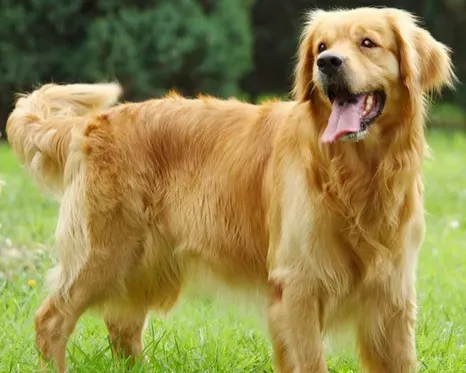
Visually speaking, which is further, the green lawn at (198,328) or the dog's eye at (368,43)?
the green lawn at (198,328)

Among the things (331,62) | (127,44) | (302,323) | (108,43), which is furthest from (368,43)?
(108,43)

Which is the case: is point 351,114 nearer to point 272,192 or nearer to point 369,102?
point 369,102

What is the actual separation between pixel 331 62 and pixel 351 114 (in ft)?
0.80

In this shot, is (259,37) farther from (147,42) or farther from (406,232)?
(406,232)

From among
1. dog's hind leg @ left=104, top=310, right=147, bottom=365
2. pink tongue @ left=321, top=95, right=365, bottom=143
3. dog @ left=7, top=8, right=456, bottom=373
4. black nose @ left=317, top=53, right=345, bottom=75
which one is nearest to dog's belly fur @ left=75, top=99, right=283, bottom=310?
dog @ left=7, top=8, right=456, bottom=373

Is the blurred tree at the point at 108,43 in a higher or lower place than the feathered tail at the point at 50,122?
lower

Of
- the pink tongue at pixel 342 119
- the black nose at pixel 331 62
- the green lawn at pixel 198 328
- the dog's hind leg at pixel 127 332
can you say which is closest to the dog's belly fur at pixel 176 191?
the dog's hind leg at pixel 127 332

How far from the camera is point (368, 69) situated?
399cm

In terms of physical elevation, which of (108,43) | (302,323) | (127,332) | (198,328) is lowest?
(108,43)

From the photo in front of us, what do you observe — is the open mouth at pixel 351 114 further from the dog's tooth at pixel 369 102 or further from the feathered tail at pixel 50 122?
the feathered tail at pixel 50 122

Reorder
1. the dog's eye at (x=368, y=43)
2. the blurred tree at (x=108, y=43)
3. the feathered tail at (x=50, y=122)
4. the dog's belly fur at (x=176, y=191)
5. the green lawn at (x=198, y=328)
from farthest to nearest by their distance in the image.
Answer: the blurred tree at (x=108, y=43)
the feathered tail at (x=50, y=122)
the green lawn at (x=198, y=328)
the dog's belly fur at (x=176, y=191)
the dog's eye at (x=368, y=43)

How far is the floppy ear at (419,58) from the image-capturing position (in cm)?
406

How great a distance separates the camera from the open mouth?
13.1 ft

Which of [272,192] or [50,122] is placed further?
[50,122]
